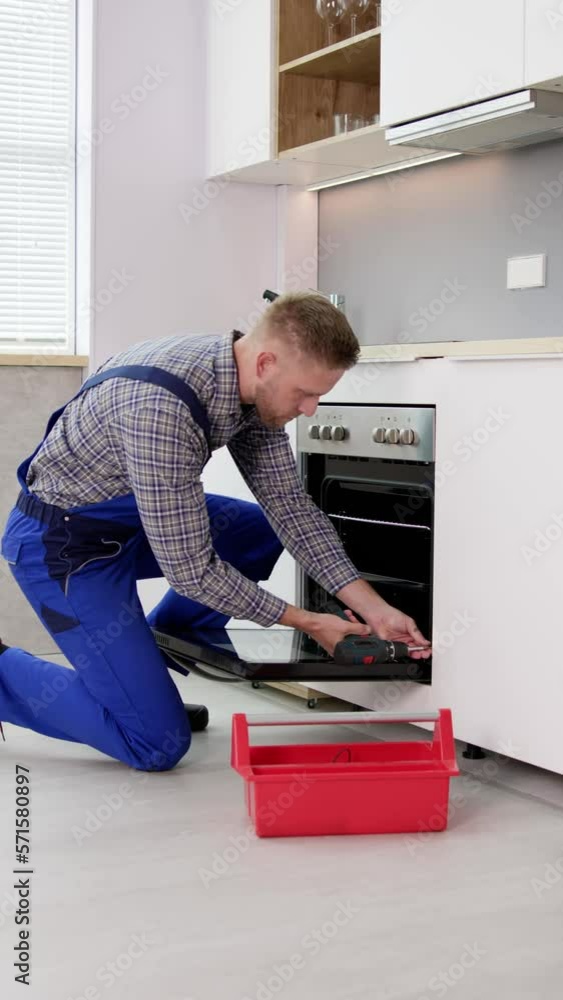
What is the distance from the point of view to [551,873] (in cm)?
224

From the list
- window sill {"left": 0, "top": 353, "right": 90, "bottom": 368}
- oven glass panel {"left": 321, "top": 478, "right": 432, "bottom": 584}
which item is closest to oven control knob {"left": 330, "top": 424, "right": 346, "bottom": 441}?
oven glass panel {"left": 321, "top": 478, "right": 432, "bottom": 584}

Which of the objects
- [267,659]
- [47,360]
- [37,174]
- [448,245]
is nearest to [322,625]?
[267,659]

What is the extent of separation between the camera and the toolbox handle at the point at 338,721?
2463mm

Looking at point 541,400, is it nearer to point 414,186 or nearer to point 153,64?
point 414,186

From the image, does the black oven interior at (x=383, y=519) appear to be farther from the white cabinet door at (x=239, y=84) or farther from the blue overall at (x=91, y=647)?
the white cabinet door at (x=239, y=84)

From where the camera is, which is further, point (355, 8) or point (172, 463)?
point (355, 8)

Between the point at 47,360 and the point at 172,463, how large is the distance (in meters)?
1.73

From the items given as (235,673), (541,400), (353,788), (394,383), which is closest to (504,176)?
(394,383)

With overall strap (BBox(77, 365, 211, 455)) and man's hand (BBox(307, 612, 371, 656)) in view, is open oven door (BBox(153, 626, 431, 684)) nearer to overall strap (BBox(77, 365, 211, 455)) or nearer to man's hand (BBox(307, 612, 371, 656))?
man's hand (BBox(307, 612, 371, 656))

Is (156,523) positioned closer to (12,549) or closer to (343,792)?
(12,549)

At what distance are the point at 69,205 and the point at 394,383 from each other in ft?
5.48

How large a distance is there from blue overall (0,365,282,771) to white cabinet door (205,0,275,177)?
1.46m

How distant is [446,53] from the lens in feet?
9.98

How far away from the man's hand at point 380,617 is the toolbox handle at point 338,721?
272mm
